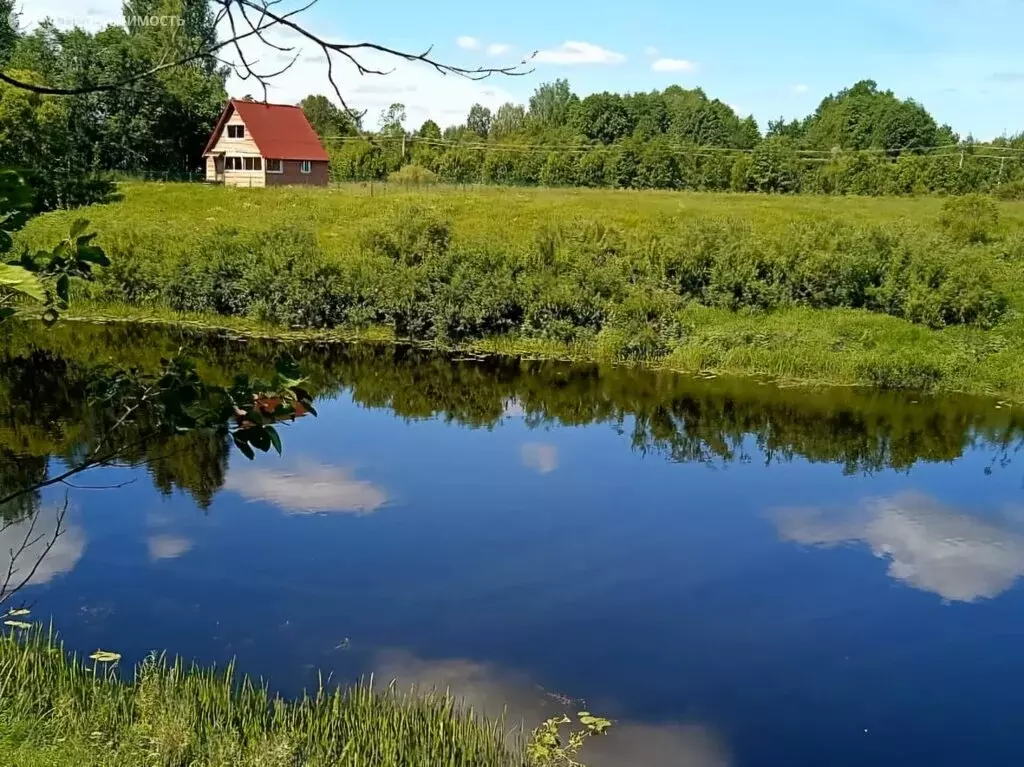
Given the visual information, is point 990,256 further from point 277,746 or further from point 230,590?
point 277,746

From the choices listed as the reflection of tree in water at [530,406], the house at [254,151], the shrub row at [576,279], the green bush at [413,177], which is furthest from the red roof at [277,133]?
the reflection of tree in water at [530,406]

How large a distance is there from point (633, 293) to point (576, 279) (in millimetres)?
1209

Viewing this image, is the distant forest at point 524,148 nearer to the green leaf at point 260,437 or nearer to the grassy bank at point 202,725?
the grassy bank at point 202,725

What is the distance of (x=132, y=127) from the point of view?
127 feet

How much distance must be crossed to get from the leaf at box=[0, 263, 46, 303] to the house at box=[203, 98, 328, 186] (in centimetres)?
4142

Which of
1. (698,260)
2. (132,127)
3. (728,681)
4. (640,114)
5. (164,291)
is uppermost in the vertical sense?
(640,114)

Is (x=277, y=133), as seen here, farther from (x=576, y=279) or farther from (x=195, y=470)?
(x=195, y=470)

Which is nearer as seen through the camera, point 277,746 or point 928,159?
point 277,746

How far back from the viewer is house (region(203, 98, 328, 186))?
4219 cm

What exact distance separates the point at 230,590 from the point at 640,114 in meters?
78.8

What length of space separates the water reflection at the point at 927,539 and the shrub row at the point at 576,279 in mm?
7363

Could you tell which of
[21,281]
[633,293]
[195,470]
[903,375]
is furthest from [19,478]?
[903,375]

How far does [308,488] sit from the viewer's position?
11.0m

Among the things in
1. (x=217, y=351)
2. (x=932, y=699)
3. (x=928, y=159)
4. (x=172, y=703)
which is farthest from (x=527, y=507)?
(x=928, y=159)
